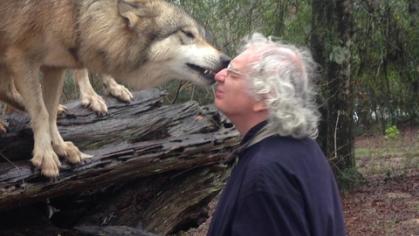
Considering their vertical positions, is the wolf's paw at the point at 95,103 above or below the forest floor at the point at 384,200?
above

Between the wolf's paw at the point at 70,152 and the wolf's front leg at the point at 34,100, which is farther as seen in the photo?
the wolf's paw at the point at 70,152

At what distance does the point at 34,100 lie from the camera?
5.94 m

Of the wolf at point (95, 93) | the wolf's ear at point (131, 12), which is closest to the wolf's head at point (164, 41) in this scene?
the wolf's ear at point (131, 12)

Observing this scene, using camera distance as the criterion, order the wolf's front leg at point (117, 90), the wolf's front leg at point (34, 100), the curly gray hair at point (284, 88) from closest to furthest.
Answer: the curly gray hair at point (284, 88)
the wolf's front leg at point (34, 100)
the wolf's front leg at point (117, 90)

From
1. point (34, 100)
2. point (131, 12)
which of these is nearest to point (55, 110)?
point (34, 100)

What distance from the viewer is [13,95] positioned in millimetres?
6473

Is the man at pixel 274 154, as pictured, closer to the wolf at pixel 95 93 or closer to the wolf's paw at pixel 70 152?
the wolf's paw at pixel 70 152

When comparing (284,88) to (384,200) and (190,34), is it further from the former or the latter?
(384,200)

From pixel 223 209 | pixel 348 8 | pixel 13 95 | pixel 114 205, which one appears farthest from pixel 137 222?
pixel 348 8

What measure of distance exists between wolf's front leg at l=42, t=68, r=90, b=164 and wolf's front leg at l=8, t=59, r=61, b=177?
0.45 ft

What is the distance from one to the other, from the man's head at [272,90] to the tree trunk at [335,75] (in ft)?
24.5

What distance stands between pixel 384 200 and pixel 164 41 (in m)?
6.08

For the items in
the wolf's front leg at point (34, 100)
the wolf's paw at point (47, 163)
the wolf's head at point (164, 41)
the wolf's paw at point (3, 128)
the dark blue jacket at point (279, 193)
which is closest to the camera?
the dark blue jacket at point (279, 193)

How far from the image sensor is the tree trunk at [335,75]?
432 inches
